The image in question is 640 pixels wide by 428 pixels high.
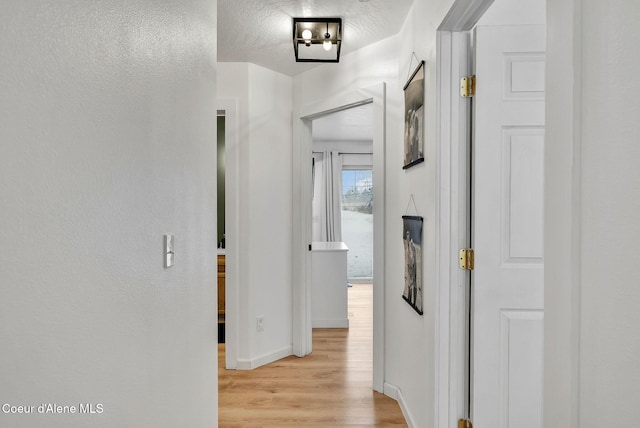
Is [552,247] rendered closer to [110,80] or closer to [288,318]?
[110,80]

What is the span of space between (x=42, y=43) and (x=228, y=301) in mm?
2942

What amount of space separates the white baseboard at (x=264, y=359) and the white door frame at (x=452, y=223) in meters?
1.87

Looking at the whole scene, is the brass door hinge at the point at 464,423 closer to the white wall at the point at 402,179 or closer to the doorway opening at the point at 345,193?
the white wall at the point at 402,179

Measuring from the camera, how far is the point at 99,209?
88 cm

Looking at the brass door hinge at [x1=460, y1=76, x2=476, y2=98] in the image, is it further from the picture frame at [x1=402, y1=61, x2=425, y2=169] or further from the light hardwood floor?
the light hardwood floor

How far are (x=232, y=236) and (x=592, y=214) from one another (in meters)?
2.92

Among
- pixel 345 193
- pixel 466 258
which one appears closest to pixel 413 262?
pixel 466 258

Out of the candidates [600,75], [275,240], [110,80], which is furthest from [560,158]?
[275,240]

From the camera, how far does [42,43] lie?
68 centimetres

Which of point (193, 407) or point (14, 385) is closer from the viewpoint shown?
point (14, 385)

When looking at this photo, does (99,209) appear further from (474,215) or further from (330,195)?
(330,195)

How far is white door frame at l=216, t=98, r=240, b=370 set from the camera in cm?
343

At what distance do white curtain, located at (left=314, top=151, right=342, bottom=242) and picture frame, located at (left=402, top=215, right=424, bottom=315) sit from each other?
490 cm

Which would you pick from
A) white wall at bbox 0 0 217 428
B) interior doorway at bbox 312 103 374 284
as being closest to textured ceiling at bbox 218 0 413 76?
white wall at bbox 0 0 217 428
